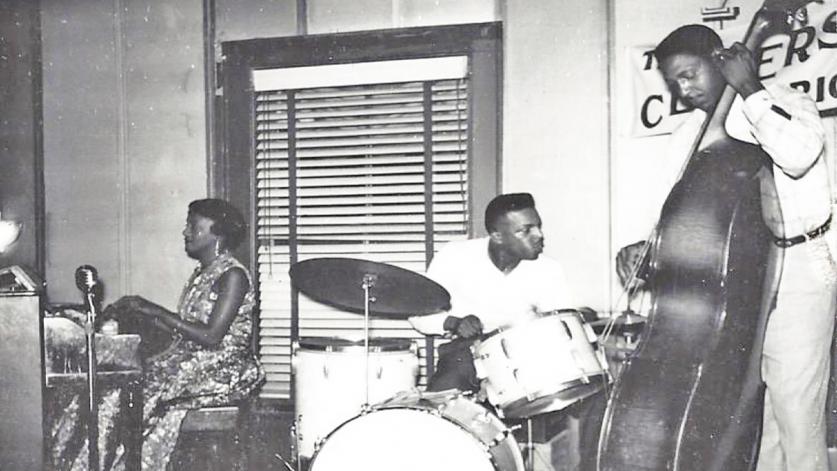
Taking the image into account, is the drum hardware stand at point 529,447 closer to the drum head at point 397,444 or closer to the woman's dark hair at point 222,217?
the drum head at point 397,444

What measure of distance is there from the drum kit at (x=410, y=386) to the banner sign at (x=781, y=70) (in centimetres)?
133

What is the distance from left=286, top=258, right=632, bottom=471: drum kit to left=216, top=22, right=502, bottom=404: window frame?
1.18 meters

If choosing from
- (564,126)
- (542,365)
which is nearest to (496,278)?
(564,126)

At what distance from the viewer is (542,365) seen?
9.62ft

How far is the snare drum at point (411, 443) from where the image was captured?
8.76ft

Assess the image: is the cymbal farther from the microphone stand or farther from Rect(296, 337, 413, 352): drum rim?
the microphone stand

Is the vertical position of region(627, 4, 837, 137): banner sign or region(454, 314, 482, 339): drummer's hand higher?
region(627, 4, 837, 137): banner sign

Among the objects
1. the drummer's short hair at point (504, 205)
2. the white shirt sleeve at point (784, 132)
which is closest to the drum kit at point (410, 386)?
the drummer's short hair at point (504, 205)

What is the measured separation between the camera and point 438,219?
173 inches

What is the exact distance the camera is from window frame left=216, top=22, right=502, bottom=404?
4305 mm

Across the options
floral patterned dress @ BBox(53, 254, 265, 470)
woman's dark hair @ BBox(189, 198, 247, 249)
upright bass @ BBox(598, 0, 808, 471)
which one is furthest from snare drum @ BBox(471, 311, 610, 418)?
woman's dark hair @ BBox(189, 198, 247, 249)

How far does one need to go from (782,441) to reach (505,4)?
2517 mm

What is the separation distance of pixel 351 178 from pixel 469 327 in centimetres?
144

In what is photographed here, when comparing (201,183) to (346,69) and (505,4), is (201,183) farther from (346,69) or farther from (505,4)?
(505,4)
